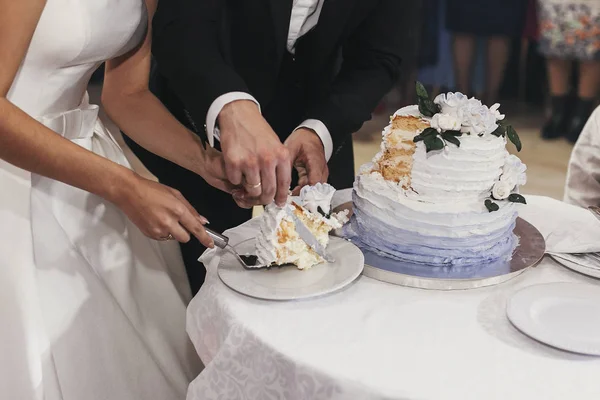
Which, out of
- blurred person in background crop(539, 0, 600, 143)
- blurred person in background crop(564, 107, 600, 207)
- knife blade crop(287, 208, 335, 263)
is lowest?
blurred person in background crop(539, 0, 600, 143)

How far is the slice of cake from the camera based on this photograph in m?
1.31

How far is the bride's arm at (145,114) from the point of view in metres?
1.71

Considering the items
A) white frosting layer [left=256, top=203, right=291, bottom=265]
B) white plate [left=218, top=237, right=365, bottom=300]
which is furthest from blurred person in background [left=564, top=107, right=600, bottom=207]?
white frosting layer [left=256, top=203, right=291, bottom=265]

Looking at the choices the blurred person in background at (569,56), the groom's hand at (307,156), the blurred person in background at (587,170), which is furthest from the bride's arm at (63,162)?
the blurred person in background at (569,56)

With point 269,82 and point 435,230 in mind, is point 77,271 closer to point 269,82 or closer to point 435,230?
point 269,82

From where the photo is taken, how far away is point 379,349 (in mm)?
1107

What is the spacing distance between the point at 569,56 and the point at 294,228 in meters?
4.45

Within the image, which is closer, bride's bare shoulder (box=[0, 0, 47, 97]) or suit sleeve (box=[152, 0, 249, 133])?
bride's bare shoulder (box=[0, 0, 47, 97])

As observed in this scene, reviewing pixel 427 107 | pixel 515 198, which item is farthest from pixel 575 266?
pixel 427 107

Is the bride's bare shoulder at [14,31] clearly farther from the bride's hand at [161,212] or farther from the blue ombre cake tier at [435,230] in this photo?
the blue ombre cake tier at [435,230]

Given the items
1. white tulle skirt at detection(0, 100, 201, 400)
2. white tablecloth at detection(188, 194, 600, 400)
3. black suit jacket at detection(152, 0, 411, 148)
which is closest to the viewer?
white tablecloth at detection(188, 194, 600, 400)

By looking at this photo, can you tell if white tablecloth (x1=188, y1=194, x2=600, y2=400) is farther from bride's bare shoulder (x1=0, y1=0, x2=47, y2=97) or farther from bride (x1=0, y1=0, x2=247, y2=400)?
bride's bare shoulder (x1=0, y1=0, x2=47, y2=97)

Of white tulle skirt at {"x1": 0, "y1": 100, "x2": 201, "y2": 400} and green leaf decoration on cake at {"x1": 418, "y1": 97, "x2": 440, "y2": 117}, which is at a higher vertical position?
green leaf decoration on cake at {"x1": 418, "y1": 97, "x2": 440, "y2": 117}

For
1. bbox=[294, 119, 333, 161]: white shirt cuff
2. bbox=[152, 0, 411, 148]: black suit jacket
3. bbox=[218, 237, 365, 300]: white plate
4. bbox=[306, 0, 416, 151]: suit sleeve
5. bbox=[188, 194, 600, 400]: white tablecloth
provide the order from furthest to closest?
bbox=[306, 0, 416, 151]: suit sleeve → bbox=[294, 119, 333, 161]: white shirt cuff → bbox=[152, 0, 411, 148]: black suit jacket → bbox=[218, 237, 365, 300]: white plate → bbox=[188, 194, 600, 400]: white tablecloth
